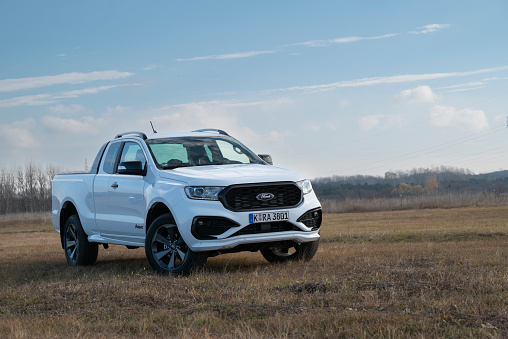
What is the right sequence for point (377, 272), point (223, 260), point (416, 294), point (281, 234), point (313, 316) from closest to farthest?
point (313, 316)
point (416, 294)
point (377, 272)
point (281, 234)
point (223, 260)

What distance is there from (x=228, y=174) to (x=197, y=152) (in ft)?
4.13

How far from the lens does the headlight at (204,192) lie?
852 centimetres

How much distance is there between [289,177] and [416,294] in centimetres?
303

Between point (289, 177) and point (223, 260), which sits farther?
point (223, 260)

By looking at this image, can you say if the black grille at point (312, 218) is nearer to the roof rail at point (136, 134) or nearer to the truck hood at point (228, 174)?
the truck hood at point (228, 174)

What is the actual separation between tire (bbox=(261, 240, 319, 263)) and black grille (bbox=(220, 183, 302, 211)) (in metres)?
1.06

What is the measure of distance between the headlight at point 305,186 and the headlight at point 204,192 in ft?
4.04

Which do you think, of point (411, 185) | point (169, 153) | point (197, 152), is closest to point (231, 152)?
point (197, 152)

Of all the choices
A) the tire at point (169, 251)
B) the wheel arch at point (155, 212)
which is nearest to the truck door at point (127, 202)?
the wheel arch at point (155, 212)

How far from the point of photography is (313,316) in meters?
5.49

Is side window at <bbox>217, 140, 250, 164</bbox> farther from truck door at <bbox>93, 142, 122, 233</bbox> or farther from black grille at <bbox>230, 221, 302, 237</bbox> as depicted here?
truck door at <bbox>93, 142, 122, 233</bbox>

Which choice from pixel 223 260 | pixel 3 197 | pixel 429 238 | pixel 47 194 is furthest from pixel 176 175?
pixel 3 197

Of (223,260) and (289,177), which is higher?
(289,177)

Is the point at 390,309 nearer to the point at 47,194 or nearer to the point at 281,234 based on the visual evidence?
the point at 281,234
